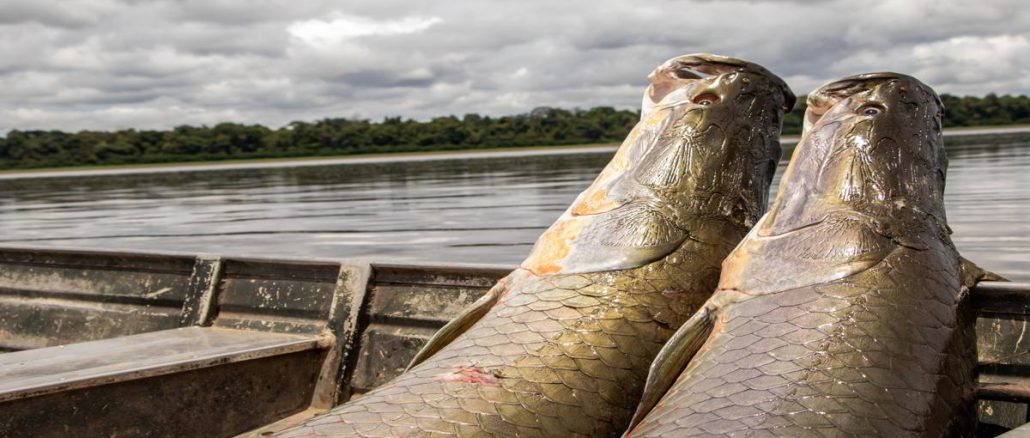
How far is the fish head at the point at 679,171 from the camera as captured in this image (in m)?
3.38

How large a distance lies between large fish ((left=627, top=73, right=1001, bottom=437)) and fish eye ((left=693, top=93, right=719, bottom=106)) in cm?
39

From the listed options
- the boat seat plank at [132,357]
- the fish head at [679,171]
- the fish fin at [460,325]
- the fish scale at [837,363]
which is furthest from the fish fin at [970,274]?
the boat seat plank at [132,357]

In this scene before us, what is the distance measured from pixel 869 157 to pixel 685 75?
2.98ft

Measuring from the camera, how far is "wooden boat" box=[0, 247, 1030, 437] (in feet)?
12.2

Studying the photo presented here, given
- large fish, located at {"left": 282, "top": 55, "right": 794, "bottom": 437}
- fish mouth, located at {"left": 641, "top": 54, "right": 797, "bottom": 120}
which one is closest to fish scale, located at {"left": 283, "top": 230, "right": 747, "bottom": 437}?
large fish, located at {"left": 282, "top": 55, "right": 794, "bottom": 437}

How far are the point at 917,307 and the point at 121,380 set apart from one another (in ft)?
10.3

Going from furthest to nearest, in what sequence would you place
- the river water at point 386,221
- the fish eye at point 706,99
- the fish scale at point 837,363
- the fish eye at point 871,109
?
the river water at point 386,221 < the fish eye at point 706,99 < the fish eye at point 871,109 < the fish scale at point 837,363

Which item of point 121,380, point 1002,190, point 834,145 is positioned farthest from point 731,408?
point 1002,190

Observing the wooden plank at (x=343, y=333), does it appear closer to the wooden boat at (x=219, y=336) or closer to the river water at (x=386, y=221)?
the wooden boat at (x=219, y=336)

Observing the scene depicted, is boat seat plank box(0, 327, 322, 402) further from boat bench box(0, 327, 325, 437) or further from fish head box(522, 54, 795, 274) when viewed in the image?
fish head box(522, 54, 795, 274)

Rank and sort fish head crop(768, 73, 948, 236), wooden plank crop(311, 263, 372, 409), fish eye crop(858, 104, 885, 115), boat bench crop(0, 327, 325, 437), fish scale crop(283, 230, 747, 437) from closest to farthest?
1. fish scale crop(283, 230, 747, 437)
2. fish head crop(768, 73, 948, 236)
3. fish eye crop(858, 104, 885, 115)
4. boat bench crop(0, 327, 325, 437)
5. wooden plank crop(311, 263, 372, 409)

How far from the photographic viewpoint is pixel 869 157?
→ 10.5 ft

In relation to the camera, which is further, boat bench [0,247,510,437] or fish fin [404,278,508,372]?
boat bench [0,247,510,437]

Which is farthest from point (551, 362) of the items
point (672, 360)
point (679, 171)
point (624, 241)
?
point (679, 171)
